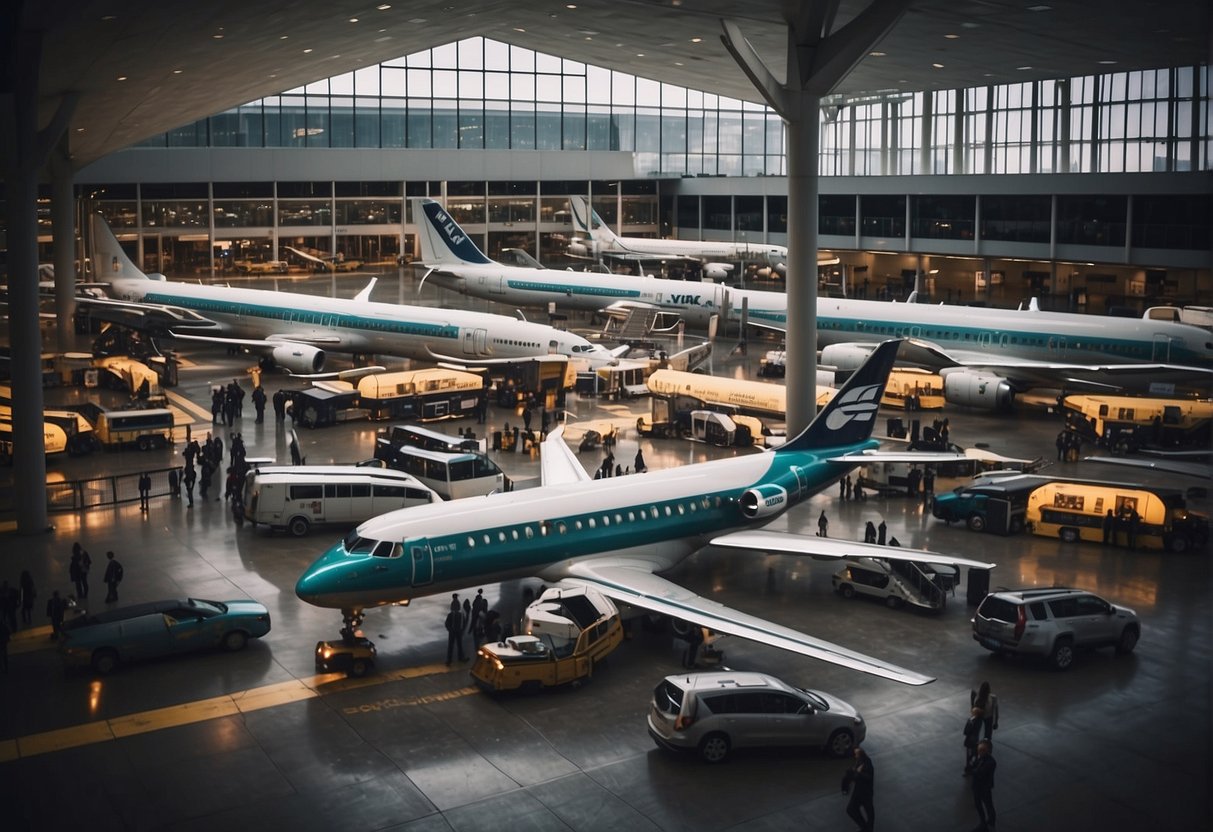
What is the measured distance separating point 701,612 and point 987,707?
19.5 ft

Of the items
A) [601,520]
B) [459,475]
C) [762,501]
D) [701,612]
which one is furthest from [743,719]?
[459,475]

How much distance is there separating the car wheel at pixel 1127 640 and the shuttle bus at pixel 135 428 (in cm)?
3413

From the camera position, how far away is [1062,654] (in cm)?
2569

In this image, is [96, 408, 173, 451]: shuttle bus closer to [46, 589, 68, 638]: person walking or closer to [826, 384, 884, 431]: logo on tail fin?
[46, 589, 68, 638]: person walking

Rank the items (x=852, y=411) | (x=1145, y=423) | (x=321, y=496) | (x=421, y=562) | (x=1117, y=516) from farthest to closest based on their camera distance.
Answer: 1. (x=1145, y=423)
2. (x=321, y=496)
3. (x=1117, y=516)
4. (x=852, y=411)
5. (x=421, y=562)

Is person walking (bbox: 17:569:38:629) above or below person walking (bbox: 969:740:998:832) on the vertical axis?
above

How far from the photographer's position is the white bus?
38344 millimetres

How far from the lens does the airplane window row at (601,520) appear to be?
88.2ft

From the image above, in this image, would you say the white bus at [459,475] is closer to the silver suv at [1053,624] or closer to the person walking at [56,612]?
the person walking at [56,612]

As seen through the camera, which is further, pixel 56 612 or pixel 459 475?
pixel 459 475

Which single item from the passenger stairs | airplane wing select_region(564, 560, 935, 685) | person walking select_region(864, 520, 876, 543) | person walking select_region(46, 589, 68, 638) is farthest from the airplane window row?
person walking select_region(46, 589, 68, 638)

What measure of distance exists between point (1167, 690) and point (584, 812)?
12.8m

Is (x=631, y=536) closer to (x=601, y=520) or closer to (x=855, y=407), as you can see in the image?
(x=601, y=520)

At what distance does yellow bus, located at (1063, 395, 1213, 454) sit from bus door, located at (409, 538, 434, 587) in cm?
2952
